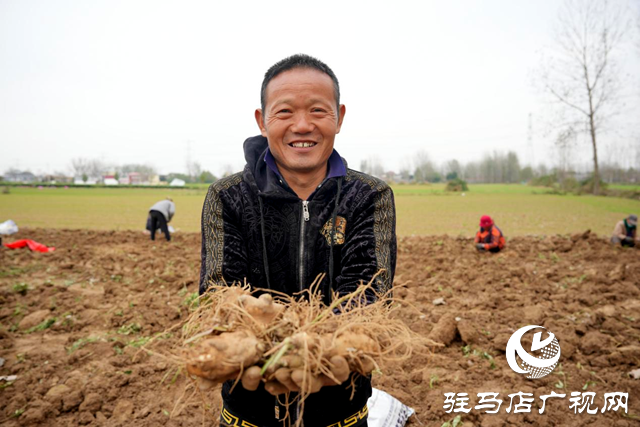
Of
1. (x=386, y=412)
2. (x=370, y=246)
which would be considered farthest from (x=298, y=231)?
(x=386, y=412)

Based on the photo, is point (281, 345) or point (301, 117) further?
point (301, 117)

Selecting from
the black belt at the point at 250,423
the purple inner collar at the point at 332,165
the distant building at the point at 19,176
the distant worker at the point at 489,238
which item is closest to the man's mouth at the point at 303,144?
the purple inner collar at the point at 332,165

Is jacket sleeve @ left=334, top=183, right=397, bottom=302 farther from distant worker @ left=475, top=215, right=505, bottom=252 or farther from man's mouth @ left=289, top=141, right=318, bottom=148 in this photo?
distant worker @ left=475, top=215, right=505, bottom=252

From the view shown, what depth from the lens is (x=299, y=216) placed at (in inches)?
82.7

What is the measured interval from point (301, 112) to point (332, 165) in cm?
36

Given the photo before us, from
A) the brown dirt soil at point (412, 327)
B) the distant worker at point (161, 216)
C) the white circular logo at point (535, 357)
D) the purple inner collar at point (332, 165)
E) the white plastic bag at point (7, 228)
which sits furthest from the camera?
the white plastic bag at point (7, 228)

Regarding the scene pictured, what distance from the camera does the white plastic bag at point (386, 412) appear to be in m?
3.16

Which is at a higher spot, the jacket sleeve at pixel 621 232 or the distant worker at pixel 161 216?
the distant worker at pixel 161 216

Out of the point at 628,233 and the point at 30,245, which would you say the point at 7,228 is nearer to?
the point at 30,245

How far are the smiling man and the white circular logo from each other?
9.29 feet

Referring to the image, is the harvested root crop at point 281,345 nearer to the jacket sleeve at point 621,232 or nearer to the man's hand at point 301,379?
the man's hand at point 301,379

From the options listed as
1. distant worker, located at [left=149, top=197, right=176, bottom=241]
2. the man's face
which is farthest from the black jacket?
distant worker, located at [left=149, top=197, right=176, bottom=241]

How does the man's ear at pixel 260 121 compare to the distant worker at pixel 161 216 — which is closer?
the man's ear at pixel 260 121

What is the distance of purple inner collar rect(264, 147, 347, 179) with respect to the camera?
2096mm
